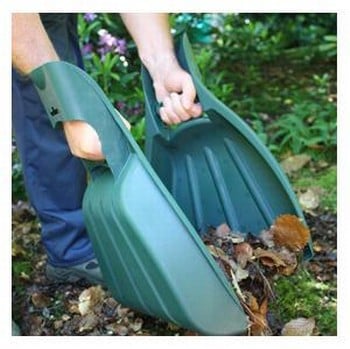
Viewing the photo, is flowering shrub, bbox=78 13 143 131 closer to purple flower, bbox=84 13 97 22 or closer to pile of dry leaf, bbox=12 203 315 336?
purple flower, bbox=84 13 97 22

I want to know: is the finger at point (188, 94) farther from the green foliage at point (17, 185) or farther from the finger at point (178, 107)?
the green foliage at point (17, 185)

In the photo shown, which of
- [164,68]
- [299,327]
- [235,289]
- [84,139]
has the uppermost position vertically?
[164,68]

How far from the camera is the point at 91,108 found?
51.2 inches

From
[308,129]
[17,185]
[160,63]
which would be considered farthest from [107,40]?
[160,63]

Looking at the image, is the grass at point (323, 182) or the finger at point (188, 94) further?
the grass at point (323, 182)

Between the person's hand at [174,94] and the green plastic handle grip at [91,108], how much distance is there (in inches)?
10.6

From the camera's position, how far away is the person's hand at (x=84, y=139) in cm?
131

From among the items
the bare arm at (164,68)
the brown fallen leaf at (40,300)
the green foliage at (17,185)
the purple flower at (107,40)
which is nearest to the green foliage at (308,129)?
the purple flower at (107,40)

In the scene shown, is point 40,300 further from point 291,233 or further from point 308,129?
point 308,129

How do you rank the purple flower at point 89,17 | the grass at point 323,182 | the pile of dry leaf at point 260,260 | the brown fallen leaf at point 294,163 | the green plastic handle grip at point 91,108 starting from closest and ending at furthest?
the green plastic handle grip at point 91,108
the pile of dry leaf at point 260,260
the grass at point 323,182
the brown fallen leaf at point 294,163
the purple flower at point 89,17

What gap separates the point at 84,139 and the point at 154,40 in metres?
0.38

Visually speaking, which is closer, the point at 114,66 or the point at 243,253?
the point at 243,253
